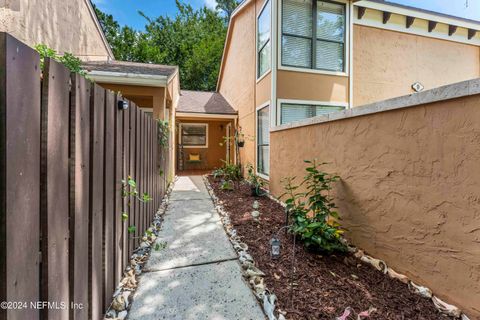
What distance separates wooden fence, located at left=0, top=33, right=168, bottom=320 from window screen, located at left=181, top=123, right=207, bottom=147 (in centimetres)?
988

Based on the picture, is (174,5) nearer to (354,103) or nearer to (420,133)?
(354,103)

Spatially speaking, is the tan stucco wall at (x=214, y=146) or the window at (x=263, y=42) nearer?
the window at (x=263, y=42)

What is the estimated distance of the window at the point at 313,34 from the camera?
6.14 meters

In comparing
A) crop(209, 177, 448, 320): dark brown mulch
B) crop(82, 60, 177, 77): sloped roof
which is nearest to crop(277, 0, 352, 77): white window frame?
crop(82, 60, 177, 77): sloped roof

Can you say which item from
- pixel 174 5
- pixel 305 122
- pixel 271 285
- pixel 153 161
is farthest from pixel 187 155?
pixel 174 5

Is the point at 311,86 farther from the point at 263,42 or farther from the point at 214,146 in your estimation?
the point at 214,146

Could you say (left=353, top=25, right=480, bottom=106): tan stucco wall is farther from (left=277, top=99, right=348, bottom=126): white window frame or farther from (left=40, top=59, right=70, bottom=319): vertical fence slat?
(left=40, top=59, right=70, bottom=319): vertical fence slat

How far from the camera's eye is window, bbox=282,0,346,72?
6141 millimetres

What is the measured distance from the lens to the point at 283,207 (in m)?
4.96

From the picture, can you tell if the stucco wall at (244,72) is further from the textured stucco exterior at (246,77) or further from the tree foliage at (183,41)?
the tree foliage at (183,41)

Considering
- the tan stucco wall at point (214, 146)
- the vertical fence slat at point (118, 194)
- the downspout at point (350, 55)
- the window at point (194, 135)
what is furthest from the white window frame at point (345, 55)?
the window at point (194, 135)

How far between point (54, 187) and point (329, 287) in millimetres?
2414

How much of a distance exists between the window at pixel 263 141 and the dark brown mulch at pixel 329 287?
11.7 ft

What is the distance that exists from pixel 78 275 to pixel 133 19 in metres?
26.6
